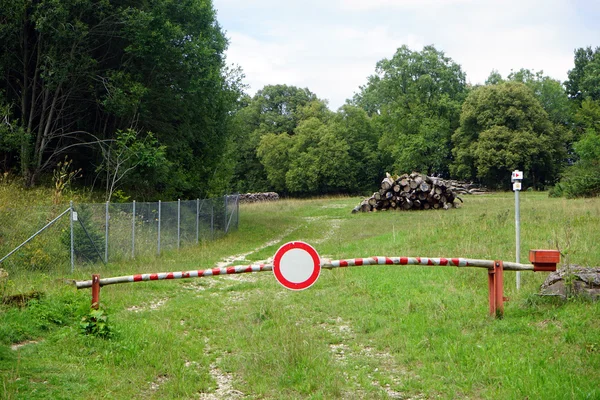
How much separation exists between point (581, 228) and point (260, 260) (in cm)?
895

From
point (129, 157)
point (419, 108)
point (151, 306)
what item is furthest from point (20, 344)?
point (419, 108)

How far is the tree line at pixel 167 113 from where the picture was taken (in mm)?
21250

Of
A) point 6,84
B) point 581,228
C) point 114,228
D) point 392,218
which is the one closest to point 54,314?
point 114,228

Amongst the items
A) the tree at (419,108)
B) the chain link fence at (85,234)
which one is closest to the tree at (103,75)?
the chain link fence at (85,234)

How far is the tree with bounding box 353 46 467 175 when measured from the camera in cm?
6525

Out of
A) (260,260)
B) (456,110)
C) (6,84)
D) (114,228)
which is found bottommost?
(260,260)

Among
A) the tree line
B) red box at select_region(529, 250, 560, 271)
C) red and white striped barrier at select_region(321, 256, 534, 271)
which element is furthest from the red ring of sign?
the tree line

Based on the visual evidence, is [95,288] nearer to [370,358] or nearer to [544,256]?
[370,358]

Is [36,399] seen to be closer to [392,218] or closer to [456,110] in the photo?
[392,218]

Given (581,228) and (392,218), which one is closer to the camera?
(581,228)

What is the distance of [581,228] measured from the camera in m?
15.0

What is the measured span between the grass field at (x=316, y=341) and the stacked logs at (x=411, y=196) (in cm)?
2204

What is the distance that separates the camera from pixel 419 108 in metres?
67.0

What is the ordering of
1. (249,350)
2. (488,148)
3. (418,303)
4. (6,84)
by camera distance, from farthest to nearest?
(488,148), (6,84), (418,303), (249,350)
